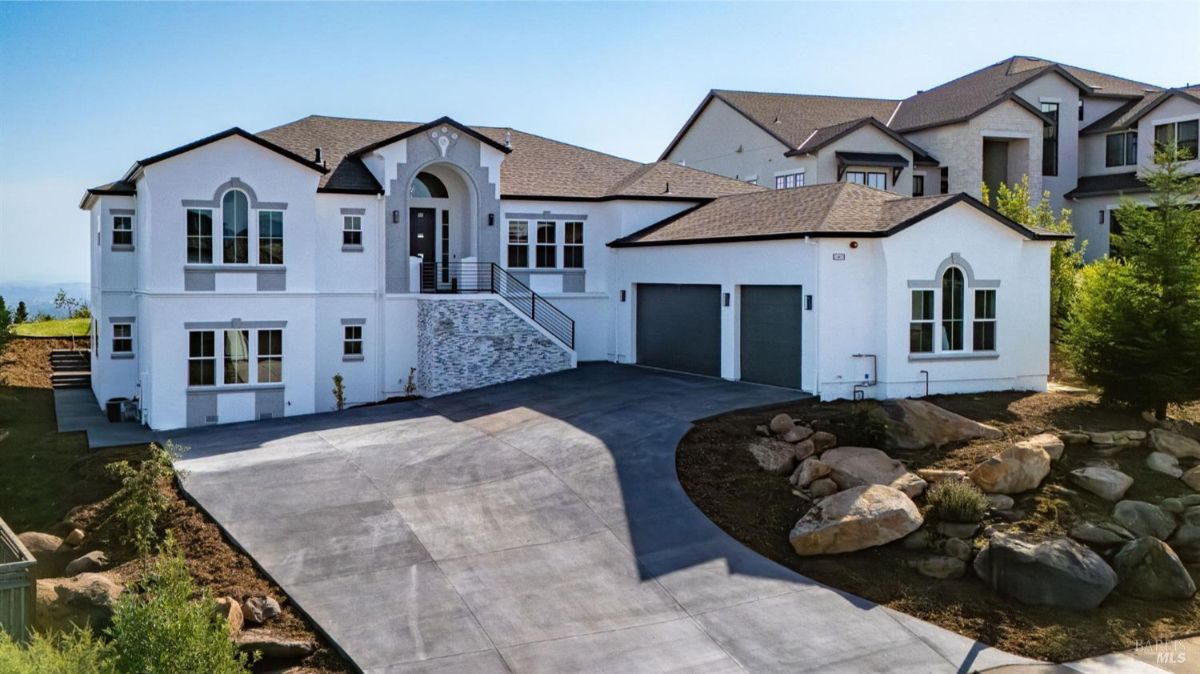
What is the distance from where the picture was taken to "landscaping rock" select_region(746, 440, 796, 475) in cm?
1783

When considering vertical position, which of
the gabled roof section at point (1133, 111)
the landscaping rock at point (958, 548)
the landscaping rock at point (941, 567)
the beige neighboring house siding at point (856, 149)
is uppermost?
the gabled roof section at point (1133, 111)

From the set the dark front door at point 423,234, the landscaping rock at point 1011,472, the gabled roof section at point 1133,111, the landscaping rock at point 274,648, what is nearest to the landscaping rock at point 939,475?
the landscaping rock at point 1011,472

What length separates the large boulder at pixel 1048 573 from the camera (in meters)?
13.8

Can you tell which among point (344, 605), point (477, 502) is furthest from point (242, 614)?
point (477, 502)

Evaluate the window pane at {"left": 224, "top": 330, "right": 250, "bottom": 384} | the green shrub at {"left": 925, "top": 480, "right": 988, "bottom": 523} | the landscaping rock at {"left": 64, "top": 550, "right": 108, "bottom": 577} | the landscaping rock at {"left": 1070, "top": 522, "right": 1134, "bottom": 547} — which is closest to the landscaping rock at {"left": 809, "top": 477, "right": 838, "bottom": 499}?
the green shrub at {"left": 925, "top": 480, "right": 988, "bottom": 523}

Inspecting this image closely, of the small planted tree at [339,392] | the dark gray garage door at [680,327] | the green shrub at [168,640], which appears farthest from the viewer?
the small planted tree at [339,392]

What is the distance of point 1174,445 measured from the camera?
61.0ft

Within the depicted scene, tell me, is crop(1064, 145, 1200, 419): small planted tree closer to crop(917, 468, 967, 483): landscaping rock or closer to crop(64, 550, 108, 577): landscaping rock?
crop(917, 468, 967, 483): landscaping rock

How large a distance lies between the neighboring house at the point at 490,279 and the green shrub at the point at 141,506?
27.3ft

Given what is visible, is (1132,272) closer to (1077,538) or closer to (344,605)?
(1077,538)

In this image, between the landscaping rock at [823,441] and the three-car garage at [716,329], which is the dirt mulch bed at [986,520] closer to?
the landscaping rock at [823,441]

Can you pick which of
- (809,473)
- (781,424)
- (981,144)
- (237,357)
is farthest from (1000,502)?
(981,144)

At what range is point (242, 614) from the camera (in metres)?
12.9

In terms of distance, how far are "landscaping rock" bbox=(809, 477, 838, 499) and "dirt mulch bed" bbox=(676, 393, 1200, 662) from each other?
324mm
